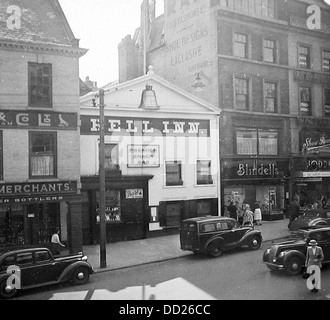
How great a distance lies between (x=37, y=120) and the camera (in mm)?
17312

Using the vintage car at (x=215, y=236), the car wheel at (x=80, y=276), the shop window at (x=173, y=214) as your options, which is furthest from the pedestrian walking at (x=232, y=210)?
the car wheel at (x=80, y=276)

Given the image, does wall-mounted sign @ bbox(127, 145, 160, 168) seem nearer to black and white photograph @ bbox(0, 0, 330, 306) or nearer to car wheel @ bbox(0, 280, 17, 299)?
black and white photograph @ bbox(0, 0, 330, 306)

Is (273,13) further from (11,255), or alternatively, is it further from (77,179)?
(11,255)

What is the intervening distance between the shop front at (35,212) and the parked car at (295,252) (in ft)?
29.6

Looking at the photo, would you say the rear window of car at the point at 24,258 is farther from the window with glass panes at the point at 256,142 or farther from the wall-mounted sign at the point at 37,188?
the window with glass panes at the point at 256,142

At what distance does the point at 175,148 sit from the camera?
70.2 feet

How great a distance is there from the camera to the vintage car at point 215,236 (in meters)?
16.1

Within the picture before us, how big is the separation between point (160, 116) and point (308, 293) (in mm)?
13090

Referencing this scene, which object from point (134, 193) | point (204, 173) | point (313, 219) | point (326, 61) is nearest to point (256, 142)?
point (204, 173)

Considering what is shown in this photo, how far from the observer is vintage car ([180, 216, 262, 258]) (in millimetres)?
16066

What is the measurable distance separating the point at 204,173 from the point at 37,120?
9.78 meters

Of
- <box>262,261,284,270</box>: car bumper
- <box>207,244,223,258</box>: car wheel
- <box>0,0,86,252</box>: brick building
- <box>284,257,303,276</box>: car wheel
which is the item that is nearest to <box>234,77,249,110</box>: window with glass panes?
<box>0,0,86,252</box>: brick building
